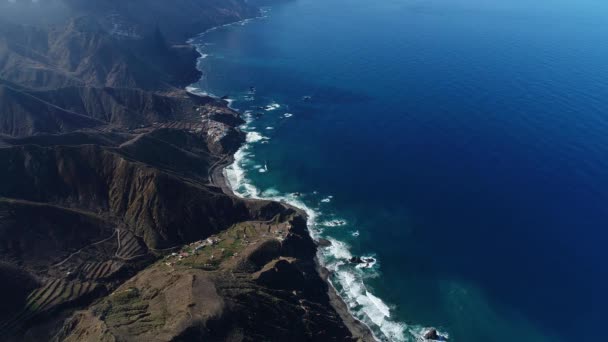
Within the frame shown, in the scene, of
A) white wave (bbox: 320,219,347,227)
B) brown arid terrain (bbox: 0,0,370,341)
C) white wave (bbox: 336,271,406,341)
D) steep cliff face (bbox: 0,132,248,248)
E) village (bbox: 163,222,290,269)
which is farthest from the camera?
white wave (bbox: 320,219,347,227)

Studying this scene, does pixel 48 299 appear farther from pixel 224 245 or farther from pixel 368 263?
pixel 368 263

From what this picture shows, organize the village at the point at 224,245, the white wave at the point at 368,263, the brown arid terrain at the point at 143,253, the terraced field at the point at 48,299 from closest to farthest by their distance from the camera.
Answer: the brown arid terrain at the point at 143,253
the terraced field at the point at 48,299
the village at the point at 224,245
the white wave at the point at 368,263

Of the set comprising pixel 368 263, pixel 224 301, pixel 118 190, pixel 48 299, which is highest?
pixel 224 301

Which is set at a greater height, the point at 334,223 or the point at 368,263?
the point at 334,223

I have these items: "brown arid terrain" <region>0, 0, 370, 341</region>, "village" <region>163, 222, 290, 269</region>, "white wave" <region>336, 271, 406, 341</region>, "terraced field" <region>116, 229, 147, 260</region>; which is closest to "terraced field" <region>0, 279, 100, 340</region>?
"brown arid terrain" <region>0, 0, 370, 341</region>

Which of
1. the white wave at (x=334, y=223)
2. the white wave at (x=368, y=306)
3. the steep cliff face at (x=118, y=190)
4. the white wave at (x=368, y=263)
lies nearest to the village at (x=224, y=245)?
the steep cliff face at (x=118, y=190)

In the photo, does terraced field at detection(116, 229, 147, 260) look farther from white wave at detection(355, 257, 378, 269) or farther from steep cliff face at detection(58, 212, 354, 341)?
white wave at detection(355, 257, 378, 269)

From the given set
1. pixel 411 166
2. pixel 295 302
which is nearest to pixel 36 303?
pixel 295 302

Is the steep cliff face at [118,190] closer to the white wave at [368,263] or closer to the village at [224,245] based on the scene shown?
the village at [224,245]

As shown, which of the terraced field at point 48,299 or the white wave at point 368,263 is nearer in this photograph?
the terraced field at point 48,299

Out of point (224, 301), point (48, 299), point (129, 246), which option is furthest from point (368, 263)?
point (48, 299)

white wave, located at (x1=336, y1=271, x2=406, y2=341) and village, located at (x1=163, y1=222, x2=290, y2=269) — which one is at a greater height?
village, located at (x1=163, y1=222, x2=290, y2=269)
